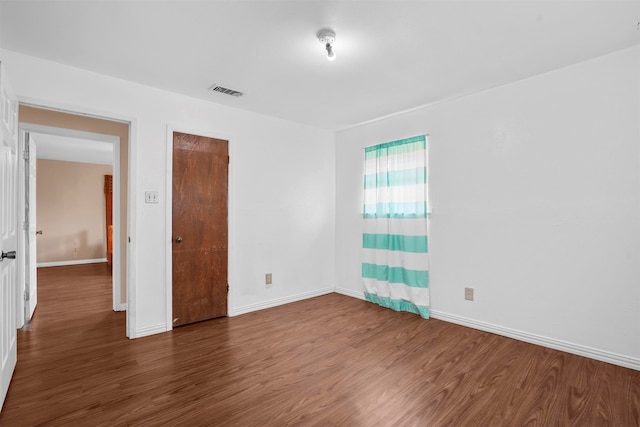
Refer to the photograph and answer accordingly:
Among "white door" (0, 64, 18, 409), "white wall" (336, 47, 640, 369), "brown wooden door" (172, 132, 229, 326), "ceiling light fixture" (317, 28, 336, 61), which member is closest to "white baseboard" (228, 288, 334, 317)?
"brown wooden door" (172, 132, 229, 326)

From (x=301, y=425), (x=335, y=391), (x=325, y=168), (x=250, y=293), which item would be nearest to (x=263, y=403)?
(x=301, y=425)

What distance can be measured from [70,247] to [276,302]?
5.99 metres

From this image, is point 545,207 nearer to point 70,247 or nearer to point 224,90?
point 224,90

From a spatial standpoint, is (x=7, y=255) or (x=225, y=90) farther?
(x=225, y=90)

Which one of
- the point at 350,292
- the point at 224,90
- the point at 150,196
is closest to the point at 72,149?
the point at 150,196

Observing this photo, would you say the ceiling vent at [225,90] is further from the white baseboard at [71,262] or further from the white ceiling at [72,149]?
the white baseboard at [71,262]

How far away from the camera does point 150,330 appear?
3.01m

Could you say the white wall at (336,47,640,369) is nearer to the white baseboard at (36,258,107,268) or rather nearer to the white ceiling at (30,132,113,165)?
the white ceiling at (30,132,113,165)

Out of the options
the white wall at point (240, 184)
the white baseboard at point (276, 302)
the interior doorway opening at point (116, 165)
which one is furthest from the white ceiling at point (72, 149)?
the white baseboard at point (276, 302)

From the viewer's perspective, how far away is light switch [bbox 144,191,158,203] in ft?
9.85

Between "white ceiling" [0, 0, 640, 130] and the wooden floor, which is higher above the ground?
"white ceiling" [0, 0, 640, 130]

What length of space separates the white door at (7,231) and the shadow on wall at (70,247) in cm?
581

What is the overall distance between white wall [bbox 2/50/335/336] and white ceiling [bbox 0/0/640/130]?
0.21m

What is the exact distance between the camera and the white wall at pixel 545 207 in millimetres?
2371
